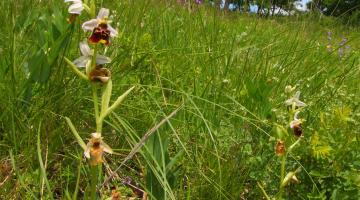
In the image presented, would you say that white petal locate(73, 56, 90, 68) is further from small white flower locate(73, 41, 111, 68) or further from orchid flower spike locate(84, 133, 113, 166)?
orchid flower spike locate(84, 133, 113, 166)

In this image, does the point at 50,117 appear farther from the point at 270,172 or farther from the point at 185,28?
the point at 185,28

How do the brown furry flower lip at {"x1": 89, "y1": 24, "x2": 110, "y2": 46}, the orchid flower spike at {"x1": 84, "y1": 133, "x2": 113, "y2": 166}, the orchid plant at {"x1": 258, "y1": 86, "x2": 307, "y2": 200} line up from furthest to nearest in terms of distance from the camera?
1. the orchid plant at {"x1": 258, "y1": 86, "x2": 307, "y2": 200}
2. the brown furry flower lip at {"x1": 89, "y1": 24, "x2": 110, "y2": 46}
3. the orchid flower spike at {"x1": 84, "y1": 133, "x2": 113, "y2": 166}

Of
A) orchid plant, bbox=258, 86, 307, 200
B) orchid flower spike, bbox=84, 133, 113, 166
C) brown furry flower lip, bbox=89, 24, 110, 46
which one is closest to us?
orchid flower spike, bbox=84, 133, 113, 166

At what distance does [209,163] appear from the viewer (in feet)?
5.24

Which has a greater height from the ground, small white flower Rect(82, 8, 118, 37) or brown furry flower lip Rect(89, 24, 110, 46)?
small white flower Rect(82, 8, 118, 37)

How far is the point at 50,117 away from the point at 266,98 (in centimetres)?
89

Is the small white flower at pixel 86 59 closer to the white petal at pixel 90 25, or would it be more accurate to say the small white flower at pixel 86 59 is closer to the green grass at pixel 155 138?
the white petal at pixel 90 25

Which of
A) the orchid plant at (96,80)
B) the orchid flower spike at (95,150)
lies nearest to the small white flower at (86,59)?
the orchid plant at (96,80)

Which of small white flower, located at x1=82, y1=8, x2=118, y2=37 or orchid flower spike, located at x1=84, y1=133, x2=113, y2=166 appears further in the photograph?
small white flower, located at x1=82, y1=8, x2=118, y2=37

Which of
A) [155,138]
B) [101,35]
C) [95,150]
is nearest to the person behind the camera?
[95,150]

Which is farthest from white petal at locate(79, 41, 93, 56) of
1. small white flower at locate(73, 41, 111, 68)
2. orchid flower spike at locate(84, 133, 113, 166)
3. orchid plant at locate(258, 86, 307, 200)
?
orchid plant at locate(258, 86, 307, 200)

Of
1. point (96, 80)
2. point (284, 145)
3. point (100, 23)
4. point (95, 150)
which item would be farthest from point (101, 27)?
point (284, 145)

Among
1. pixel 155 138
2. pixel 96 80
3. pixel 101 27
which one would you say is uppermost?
pixel 101 27

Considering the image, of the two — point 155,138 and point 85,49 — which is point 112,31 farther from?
point 155,138
